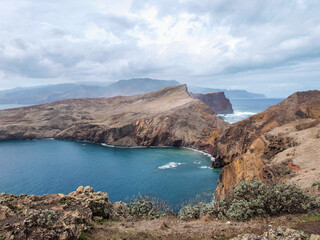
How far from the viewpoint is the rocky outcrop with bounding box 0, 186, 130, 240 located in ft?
34.8

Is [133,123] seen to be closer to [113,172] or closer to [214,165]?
[113,172]

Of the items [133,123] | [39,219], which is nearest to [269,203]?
[39,219]

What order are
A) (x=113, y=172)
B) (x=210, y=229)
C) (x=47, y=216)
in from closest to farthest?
(x=47, y=216), (x=210, y=229), (x=113, y=172)

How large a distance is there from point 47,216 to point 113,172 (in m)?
42.4

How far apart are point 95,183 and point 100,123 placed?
62541 mm

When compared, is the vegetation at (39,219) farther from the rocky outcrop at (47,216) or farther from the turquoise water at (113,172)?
the turquoise water at (113,172)

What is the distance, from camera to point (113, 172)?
52906mm

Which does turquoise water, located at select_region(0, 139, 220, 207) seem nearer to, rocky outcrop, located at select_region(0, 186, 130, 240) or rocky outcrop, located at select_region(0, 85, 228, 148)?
rocky outcrop, located at select_region(0, 85, 228, 148)

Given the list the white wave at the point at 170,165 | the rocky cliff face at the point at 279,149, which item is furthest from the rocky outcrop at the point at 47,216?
the white wave at the point at 170,165

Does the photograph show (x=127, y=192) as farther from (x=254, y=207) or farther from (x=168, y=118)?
(x=168, y=118)

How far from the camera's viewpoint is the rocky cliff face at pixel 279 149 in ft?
79.4

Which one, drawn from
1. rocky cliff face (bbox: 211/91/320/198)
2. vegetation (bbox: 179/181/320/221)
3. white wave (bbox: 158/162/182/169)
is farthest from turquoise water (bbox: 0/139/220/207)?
vegetation (bbox: 179/181/320/221)

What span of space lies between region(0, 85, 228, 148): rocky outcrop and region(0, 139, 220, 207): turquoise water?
9486 millimetres

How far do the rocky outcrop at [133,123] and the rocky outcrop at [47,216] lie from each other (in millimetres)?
62025
